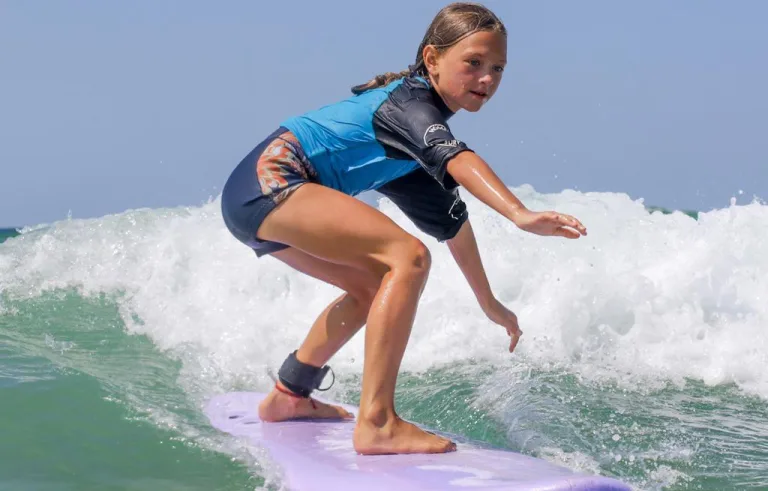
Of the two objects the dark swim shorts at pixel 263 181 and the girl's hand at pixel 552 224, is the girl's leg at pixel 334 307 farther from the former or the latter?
the girl's hand at pixel 552 224

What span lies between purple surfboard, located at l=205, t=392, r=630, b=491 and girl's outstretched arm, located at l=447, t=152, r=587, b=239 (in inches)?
26.4

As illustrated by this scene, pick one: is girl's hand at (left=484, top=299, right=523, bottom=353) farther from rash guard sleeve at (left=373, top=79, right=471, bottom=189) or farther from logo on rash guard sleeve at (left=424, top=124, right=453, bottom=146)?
logo on rash guard sleeve at (left=424, top=124, right=453, bottom=146)

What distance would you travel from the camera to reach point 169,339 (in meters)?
5.60

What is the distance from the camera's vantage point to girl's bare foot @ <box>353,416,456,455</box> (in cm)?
290

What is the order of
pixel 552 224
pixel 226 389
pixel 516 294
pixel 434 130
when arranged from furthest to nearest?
pixel 516 294 → pixel 226 389 → pixel 434 130 → pixel 552 224

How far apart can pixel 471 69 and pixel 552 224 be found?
76cm

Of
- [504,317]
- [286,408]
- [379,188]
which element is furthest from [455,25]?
[286,408]

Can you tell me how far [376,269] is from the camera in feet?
9.98

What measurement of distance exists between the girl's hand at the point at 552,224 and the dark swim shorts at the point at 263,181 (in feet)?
2.92

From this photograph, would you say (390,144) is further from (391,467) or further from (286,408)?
(286,408)

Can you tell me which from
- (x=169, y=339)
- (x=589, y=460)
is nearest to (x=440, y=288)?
(x=169, y=339)

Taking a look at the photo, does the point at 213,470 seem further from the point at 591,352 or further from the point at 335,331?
the point at 591,352

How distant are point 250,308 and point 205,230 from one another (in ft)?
5.19

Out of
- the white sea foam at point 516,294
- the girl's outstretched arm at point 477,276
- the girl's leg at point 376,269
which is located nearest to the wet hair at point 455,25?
the girl's leg at point 376,269
